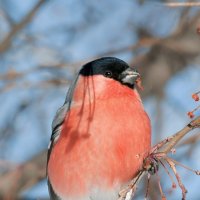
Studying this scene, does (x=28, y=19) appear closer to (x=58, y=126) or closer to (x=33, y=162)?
(x=58, y=126)

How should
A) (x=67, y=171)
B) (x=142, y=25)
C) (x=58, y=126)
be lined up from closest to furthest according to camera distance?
(x=67, y=171) < (x=58, y=126) < (x=142, y=25)

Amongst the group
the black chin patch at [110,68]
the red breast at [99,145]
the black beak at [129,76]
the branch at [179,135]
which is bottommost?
the red breast at [99,145]

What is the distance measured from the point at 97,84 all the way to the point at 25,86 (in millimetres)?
849

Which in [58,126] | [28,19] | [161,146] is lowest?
[58,126]

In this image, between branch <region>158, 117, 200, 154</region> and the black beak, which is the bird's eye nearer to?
the black beak

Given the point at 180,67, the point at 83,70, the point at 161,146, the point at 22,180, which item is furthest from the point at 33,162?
the point at 161,146

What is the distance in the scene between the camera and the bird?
3.37 m

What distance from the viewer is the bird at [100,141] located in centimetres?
337

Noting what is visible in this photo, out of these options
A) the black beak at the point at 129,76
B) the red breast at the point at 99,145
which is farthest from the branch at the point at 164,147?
the black beak at the point at 129,76

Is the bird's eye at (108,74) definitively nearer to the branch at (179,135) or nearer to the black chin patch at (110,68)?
the black chin patch at (110,68)

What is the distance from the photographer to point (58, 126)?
366 cm

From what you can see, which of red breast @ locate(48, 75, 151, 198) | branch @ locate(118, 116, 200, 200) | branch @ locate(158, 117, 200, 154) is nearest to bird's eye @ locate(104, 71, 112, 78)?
red breast @ locate(48, 75, 151, 198)

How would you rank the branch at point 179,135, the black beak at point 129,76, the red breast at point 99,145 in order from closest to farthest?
the branch at point 179,135
the red breast at point 99,145
the black beak at point 129,76

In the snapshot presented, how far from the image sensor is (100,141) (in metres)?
3.36
